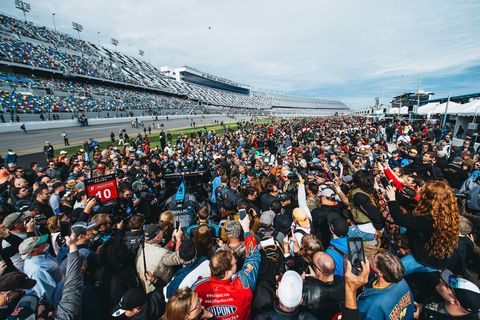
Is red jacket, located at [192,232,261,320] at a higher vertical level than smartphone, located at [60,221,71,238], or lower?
higher

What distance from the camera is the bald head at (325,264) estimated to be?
2.00 meters

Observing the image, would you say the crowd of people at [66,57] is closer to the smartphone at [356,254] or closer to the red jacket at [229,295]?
the red jacket at [229,295]

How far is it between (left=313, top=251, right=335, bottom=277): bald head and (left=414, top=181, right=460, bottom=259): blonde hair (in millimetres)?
1318

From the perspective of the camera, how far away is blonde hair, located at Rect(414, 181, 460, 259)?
232 centimetres

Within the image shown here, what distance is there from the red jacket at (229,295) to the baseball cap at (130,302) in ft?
1.64

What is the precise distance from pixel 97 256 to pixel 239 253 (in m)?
1.93

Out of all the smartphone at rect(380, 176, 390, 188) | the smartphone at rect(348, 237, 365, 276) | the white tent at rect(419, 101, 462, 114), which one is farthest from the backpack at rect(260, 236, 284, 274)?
the white tent at rect(419, 101, 462, 114)

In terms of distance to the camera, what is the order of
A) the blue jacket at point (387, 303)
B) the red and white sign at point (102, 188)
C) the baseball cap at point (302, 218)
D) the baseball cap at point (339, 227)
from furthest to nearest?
the red and white sign at point (102, 188) < the baseball cap at point (302, 218) < the baseball cap at point (339, 227) < the blue jacket at point (387, 303)

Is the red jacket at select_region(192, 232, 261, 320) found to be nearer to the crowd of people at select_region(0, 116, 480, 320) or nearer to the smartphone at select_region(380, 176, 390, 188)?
the crowd of people at select_region(0, 116, 480, 320)

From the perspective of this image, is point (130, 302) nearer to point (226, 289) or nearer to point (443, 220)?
point (226, 289)

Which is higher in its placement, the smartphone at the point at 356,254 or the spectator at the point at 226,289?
the smartphone at the point at 356,254

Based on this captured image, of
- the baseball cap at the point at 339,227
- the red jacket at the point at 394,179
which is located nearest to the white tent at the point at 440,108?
the red jacket at the point at 394,179

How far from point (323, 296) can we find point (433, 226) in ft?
4.84

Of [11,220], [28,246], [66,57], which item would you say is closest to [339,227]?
[28,246]
